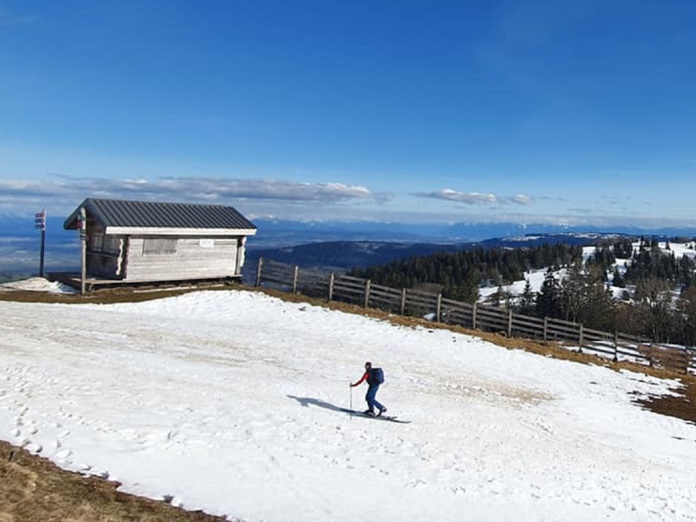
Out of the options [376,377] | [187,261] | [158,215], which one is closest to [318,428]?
[376,377]

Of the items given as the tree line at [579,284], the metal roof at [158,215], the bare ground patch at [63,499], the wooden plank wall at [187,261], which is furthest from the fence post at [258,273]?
the tree line at [579,284]

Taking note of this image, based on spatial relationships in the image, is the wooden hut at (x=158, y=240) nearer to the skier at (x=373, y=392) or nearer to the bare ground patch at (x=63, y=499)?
the skier at (x=373, y=392)

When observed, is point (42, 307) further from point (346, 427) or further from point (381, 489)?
point (381, 489)

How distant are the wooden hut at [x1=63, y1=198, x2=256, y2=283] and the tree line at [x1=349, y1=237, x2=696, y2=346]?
199ft

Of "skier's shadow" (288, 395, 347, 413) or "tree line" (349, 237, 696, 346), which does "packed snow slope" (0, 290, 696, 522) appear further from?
"tree line" (349, 237, 696, 346)

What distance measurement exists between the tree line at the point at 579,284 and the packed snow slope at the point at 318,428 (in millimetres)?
59679

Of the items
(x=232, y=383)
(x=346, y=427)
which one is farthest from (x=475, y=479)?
(x=232, y=383)

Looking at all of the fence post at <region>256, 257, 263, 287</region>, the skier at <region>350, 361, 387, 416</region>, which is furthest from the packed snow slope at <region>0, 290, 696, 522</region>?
the fence post at <region>256, 257, 263, 287</region>

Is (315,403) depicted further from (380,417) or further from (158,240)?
(158,240)

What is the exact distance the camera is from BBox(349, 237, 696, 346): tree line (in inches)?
3083

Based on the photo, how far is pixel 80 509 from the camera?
24.2ft

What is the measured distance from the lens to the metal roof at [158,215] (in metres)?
28.3

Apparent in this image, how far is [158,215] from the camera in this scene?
3041 centimetres

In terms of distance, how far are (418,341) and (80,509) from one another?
770 inches
